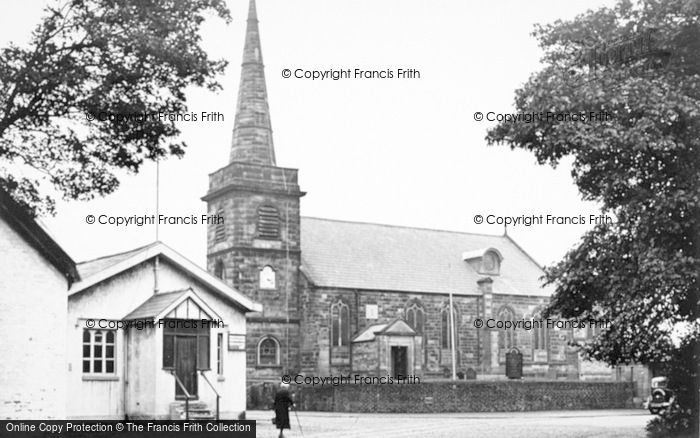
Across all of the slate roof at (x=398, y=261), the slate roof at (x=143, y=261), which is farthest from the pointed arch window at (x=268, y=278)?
the slate roof at (x=143, y=261)

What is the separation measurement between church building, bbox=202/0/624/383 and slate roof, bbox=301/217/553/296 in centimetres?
9

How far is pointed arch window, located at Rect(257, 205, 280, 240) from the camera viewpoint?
52.2m

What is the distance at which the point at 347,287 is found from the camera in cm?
5497

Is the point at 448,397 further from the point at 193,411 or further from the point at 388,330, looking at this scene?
the point at 193,411

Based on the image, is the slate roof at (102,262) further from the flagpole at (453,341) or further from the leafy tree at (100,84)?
the flagpole at (453,341)

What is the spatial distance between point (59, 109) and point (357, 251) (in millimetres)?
40886

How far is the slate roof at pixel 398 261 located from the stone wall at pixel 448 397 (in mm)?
12052

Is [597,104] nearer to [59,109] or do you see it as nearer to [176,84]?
[176,84]

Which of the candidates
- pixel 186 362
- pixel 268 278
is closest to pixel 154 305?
pixel 186 362

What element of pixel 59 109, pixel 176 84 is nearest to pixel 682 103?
pixel 176 84

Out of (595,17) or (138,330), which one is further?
(138,330)

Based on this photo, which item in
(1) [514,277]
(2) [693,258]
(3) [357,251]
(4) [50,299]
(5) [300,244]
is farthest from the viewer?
(1) [514,277]

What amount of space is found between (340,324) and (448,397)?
14402 mm

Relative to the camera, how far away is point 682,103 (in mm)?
20125
